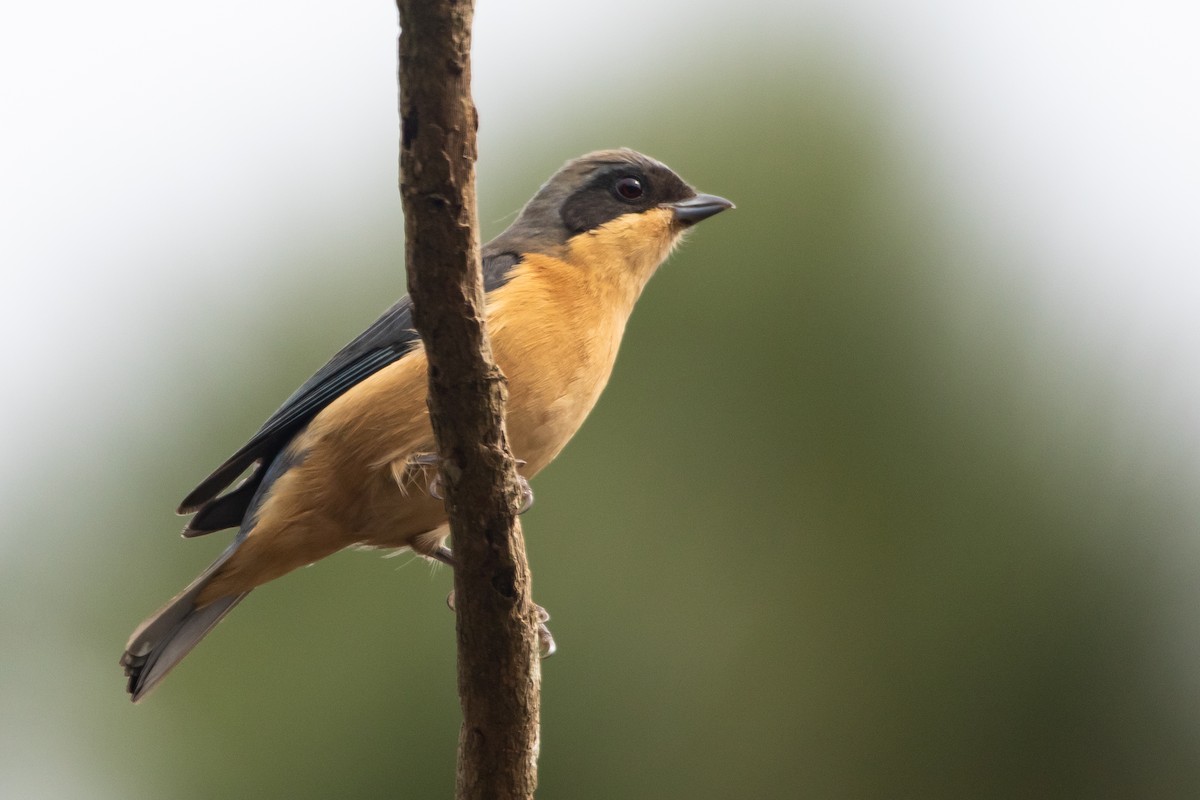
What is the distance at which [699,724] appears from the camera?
277 inches

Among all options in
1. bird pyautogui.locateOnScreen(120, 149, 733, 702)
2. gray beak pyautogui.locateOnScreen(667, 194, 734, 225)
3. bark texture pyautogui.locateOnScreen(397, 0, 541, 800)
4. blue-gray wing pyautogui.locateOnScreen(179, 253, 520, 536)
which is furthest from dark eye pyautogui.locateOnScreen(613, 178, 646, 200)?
bark texture pyautogui.locateOnScreen(397, 0, 541, 800)

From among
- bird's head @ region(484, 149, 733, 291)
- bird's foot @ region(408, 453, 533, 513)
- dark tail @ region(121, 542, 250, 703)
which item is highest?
bird's head @ region(484, 149, 733, 291)

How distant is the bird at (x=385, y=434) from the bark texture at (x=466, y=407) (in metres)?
0.68

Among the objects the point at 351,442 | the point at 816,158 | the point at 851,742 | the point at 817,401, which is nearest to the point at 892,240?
the point at 816,158

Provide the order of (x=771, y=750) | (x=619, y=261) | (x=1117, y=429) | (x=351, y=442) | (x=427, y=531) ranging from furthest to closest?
(x=1117, y=429)
(x=771, y=750)
(x=619, y=261)
(x=427, y=531)
(x=351, y=442)

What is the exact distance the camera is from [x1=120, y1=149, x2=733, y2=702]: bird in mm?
4465

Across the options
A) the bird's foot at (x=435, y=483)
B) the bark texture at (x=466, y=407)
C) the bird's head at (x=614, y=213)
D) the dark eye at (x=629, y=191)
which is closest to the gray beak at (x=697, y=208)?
the bird's head at (x=614, y=213)

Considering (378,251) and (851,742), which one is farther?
(378,251)

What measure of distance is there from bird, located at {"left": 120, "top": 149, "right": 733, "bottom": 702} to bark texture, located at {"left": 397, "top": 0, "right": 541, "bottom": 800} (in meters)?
0.68

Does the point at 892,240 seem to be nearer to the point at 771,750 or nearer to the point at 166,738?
the point at 771,750

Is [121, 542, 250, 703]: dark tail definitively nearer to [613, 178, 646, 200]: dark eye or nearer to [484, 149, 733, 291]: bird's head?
[484, 149, 733, 291]: bird's head

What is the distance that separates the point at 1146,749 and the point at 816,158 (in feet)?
15.0

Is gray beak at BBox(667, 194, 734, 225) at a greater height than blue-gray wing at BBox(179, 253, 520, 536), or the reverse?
gray beak at BBox(667, 194, 734, 225)

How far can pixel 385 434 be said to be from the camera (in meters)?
4.47
